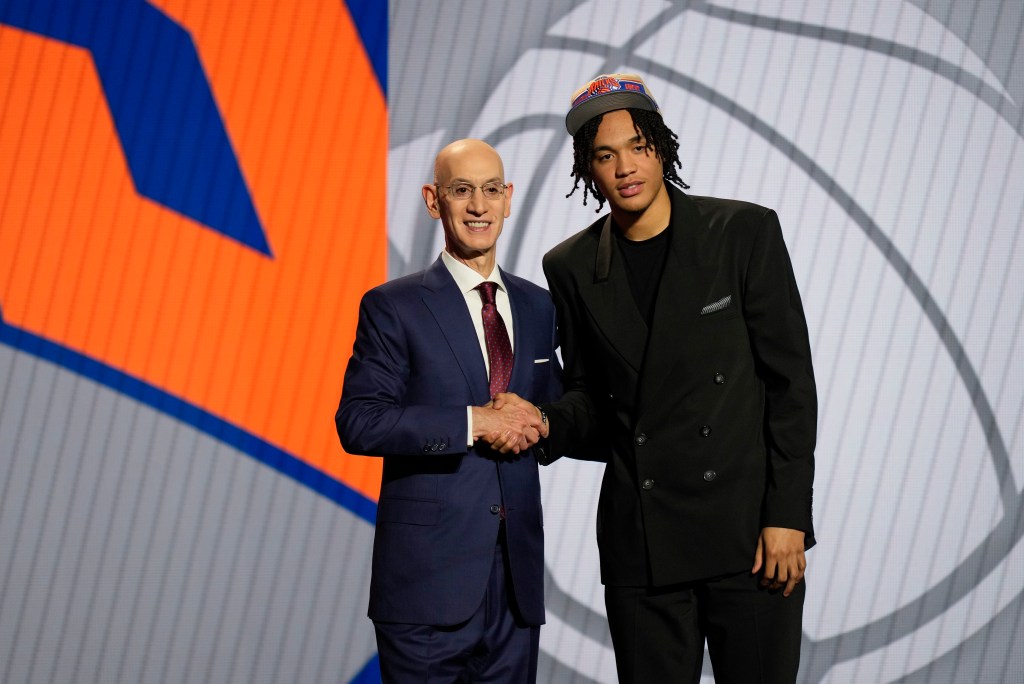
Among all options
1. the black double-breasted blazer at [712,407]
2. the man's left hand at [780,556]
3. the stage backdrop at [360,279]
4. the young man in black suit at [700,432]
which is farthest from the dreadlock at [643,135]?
the stage backdrop at [360,279]

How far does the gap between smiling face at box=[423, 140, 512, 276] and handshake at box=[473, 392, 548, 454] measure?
0.95 feet

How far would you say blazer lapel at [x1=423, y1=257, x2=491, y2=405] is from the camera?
187 centimetres

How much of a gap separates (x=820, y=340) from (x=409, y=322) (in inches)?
69.6

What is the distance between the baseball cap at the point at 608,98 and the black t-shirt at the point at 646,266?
25 cm

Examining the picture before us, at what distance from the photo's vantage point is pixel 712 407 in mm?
1763

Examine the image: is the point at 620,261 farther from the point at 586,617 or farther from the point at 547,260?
the point at 586,617

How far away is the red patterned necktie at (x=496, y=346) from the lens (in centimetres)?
190

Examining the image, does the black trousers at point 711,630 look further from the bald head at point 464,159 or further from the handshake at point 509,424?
the bald head at point 464,159

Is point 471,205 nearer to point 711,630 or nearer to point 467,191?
point 467,191

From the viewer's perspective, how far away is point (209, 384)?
10.8 ft

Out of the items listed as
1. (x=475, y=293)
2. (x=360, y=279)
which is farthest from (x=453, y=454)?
(x=360, y=279)

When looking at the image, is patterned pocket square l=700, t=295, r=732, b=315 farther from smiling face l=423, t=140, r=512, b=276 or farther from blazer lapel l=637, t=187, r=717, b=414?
smiling face l=423, t=140, r=512, b=276

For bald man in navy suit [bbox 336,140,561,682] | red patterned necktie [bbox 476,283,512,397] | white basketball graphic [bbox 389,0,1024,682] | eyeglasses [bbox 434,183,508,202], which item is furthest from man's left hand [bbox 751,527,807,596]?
white basketball graphic [bbox 389,0,1024,682]

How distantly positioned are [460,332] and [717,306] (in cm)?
49
